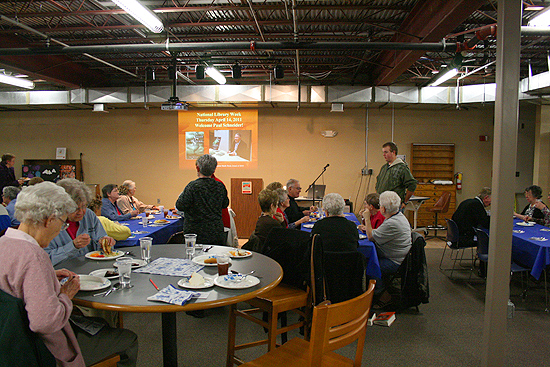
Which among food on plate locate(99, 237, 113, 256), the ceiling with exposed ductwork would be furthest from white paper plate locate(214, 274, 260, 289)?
the ceiling with exposed ductwork

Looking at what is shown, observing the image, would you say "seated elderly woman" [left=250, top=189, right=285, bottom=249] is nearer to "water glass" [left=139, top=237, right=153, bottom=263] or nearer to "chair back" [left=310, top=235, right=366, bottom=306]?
"chair back" [left=310, top=235, right=366, bottom=306]

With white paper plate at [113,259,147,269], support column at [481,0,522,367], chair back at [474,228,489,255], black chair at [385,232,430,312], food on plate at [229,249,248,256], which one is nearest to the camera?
white paper plate at [113,259,147,269]

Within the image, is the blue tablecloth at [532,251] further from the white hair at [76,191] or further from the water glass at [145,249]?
the white hair at [76,191]

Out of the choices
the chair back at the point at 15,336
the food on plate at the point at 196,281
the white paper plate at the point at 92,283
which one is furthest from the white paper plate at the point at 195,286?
the chair back at the point at 15,336

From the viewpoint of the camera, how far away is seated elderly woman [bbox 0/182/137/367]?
1330mm

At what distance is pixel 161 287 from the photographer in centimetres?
184

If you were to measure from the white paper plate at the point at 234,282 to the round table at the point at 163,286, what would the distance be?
2cm

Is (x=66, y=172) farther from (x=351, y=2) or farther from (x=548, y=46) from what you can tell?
(x=548, y=46)

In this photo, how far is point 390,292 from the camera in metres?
3.88

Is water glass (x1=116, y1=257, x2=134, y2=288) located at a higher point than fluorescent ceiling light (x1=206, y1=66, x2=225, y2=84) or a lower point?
lower

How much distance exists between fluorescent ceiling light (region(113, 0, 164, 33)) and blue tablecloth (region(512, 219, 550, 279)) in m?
5.00

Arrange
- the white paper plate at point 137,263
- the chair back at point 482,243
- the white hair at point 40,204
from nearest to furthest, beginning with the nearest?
the white hair at point 40,204
the white paper plate at point 137,263
the chair back at point 482,243

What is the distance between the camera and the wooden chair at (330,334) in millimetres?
1342

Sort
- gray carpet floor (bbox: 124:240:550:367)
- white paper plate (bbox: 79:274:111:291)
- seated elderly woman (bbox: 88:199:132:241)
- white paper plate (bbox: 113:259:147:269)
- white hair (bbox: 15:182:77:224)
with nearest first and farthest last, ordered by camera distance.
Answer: white hair (bbox: 15:182:77:224), white paper plate (bbox: 79:274:111:291), white paper plate (bbox: 113:259:147:269), gray carpet floor (bbox: 124:240:550:367), seated elderly woman (bbox: 88:199:132:241)
